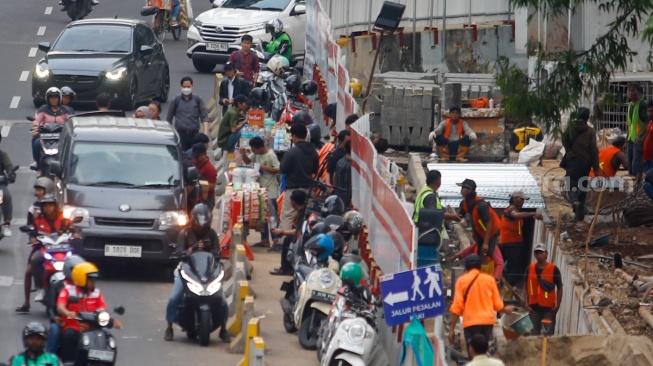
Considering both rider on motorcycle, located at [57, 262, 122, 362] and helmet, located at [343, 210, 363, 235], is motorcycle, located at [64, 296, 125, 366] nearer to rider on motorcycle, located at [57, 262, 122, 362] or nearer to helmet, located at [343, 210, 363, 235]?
rider on motorcycle, located at [57, 262, 122, 362]

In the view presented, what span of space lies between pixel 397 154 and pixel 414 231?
40.6 ft

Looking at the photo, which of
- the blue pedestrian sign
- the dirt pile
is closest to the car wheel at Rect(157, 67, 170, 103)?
the dirt pile

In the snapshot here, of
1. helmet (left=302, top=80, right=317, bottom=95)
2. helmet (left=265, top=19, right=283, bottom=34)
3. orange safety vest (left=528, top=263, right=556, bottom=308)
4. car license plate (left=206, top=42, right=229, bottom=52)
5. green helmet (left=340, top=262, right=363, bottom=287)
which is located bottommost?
orange safety vest (left=528, top=263, right=556, bottom=308)

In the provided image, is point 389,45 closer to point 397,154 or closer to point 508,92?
point 397,154

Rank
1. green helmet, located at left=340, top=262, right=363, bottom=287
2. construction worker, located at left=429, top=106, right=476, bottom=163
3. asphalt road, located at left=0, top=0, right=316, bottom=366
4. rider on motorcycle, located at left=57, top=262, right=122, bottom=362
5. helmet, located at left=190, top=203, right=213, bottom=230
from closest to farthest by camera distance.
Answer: rider on motorcycle, located at left=57, top=262, right=122, bottom=362 → green helmet, located at left=340, top=262, right=363, bottom=287 → asphalt road, located at left=0, top=0, right=316, bottom=366 → helmet, located at left=190, top=203, right=213, bottom=230 → construction worker, located at left=429, top=106, right=476, bottom=163

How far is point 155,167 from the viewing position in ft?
69.4

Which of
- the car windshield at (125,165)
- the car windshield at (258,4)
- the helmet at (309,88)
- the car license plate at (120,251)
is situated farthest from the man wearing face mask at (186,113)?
the car windshield at (258,4)

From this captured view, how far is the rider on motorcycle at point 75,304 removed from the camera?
15406 mm

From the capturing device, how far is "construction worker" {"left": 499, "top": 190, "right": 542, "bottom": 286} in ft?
68.7

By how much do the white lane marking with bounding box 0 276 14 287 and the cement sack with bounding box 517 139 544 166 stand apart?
9.60 metres

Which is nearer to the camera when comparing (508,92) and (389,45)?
(508,92)

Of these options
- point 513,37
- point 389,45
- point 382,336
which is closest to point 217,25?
point 389,45

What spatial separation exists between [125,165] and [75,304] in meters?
5.68

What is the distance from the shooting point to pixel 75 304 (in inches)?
611
